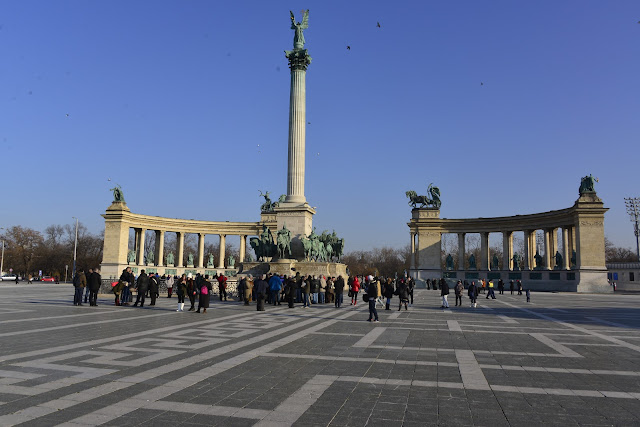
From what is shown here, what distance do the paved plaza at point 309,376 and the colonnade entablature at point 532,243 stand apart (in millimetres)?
48835

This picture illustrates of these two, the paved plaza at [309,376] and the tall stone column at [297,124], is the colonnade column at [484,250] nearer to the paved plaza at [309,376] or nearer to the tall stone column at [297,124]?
the tall stone column at [297,124]

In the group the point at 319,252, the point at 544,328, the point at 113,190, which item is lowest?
the point at 544,328

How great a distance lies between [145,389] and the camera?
7184mm

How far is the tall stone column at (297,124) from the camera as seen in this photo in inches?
1598

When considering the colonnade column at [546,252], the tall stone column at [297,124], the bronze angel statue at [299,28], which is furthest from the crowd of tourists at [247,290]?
the colonnade column at [546,252]

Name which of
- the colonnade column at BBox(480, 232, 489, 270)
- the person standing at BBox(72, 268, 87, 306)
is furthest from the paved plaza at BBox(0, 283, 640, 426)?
the colonnade column at BBox(480, 232, 489, 270)

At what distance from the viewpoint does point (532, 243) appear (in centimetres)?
7531

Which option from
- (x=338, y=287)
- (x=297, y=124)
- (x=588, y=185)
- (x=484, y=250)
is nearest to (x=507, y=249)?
(x=484, y=250)

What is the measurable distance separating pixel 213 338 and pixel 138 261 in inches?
2760

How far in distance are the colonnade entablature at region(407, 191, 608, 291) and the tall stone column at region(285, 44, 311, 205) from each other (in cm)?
3928

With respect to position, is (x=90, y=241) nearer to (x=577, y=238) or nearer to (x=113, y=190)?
(x=113, y=190)

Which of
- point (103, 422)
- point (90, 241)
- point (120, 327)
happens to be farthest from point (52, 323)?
point (90, 241)

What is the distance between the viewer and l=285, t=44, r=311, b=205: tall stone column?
40594 millimetres

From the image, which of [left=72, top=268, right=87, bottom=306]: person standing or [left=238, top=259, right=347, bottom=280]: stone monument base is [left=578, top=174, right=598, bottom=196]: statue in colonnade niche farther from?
[left=72, top=268, right=87, bottom=306]: person standing
